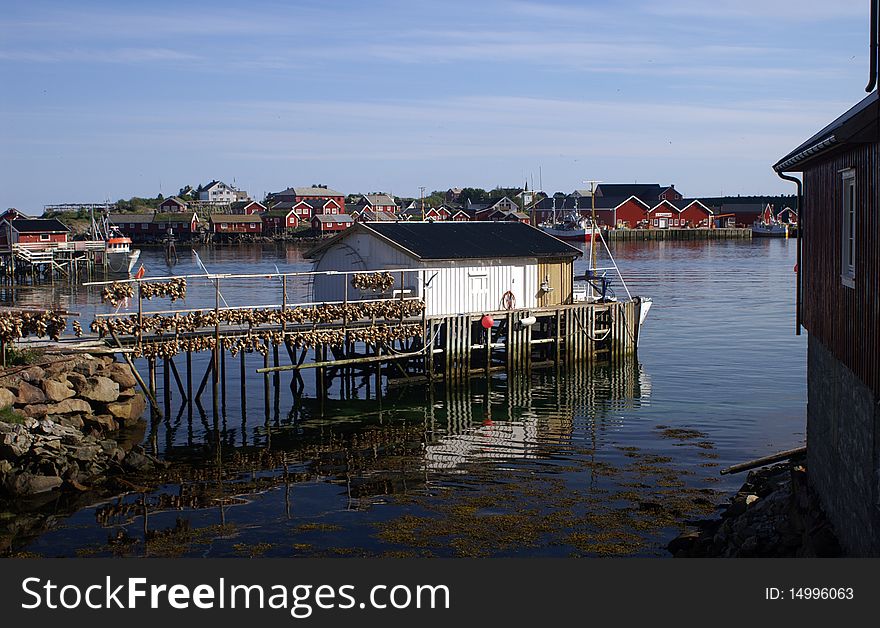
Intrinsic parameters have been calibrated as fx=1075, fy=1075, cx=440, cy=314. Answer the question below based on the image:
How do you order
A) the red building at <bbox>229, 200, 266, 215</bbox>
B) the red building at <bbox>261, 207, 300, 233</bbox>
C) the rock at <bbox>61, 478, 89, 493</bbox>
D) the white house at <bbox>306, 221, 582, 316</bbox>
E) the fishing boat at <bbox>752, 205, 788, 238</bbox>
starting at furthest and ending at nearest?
1. the fishing boat at <bbox>752, 205, 788, 238</bbox>
2. the red building at <bbox>229, 200, 266, 215</bbox>
3. the red building at <bbox>261, 207, 300, 233</bbox>
4. the white house at <bbox>306, 221, 582, 316</bbox>
5. the rock at <bbox>61, 478, 89, 493</bbox>

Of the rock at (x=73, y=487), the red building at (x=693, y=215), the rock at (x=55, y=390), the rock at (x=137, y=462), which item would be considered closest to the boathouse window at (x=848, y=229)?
the rock at (x=73, y=487)

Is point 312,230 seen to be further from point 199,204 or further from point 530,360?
point 530,360

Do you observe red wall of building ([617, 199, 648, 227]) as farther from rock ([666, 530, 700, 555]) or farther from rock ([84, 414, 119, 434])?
rock ([666, 530, 700, 555])

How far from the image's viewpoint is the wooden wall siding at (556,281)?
36.0 meters

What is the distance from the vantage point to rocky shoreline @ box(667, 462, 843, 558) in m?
14.4

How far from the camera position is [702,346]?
139ft

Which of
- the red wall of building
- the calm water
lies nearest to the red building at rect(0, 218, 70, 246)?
the calm water

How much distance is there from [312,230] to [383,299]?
356ft

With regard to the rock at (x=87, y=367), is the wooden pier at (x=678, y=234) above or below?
above

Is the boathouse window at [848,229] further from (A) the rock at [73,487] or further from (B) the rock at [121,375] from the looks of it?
(B) the rock at [121,375]

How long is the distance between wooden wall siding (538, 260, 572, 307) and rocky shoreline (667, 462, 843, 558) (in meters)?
17.1

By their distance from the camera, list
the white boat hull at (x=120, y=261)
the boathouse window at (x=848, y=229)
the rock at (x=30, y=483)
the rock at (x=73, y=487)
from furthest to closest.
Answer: the white boat hull at (x=120, y=261) < the rock at (x=73, y=487) < the rock at (x=30, y=483) < the boathouse window at (x=848, y=229)

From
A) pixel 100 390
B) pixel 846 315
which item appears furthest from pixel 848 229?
pixel 100 390

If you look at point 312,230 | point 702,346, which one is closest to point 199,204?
point 312,230
